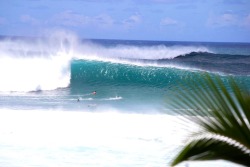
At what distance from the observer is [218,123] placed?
1406 millimetres

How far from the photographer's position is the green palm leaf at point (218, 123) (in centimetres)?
138

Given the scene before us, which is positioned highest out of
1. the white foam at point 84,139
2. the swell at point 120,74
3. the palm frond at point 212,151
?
the palm frond at point 212,151

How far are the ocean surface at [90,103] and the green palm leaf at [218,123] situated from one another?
6cm

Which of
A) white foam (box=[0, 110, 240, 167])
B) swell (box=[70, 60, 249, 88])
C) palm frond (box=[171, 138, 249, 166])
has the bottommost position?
white foam (box=[0, 110, 240, 167])

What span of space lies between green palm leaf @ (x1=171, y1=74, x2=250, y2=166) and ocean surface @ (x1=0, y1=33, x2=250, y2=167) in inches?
2.3

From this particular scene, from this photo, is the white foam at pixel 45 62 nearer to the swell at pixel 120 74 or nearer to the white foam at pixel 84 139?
the swell at pixel 120 74

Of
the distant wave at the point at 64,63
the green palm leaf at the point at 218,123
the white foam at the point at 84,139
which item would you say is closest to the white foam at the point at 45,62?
the distant wave at the point at 64,63

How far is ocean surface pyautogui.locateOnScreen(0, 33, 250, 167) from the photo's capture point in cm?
669

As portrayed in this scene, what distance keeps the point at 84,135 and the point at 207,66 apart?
15.8 meters

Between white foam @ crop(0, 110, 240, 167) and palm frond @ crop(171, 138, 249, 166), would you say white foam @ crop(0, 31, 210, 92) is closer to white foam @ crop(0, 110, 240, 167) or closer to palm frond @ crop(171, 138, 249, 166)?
white foam @ crop(0, 110, 240, 167)

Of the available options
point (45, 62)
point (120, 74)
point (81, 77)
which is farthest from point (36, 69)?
point (120, 74)

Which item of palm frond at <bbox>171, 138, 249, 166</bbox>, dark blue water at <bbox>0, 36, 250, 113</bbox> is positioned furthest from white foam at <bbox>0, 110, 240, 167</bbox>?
palm frond at <bbox>171, 138, 249, 166</bbox>

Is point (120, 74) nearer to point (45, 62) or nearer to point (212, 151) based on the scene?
point (45, 62)

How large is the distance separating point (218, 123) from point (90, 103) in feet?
44.9
